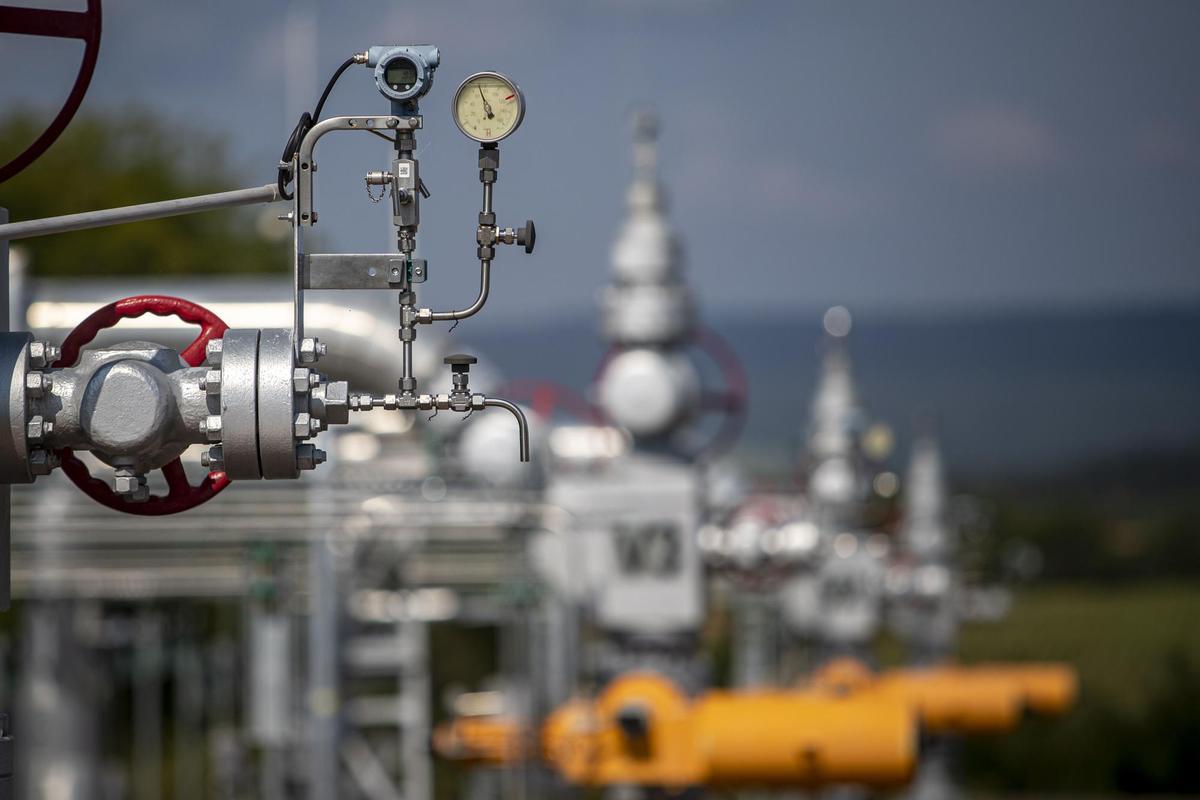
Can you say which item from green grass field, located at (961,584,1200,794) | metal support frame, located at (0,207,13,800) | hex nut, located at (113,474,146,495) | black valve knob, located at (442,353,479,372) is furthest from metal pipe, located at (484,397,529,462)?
green grass field, located at (961,584,1200,794)

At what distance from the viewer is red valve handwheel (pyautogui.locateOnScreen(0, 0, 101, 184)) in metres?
5.88

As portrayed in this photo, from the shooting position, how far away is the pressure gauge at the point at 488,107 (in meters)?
5.63

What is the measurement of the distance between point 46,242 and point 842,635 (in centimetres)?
1844

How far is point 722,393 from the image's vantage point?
506 inches

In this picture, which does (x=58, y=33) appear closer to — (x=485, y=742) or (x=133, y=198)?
(x=485, y=742)

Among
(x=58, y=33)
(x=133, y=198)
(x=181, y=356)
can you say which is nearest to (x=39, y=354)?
(x=181, y=356)

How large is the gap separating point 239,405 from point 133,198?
32.8 meters

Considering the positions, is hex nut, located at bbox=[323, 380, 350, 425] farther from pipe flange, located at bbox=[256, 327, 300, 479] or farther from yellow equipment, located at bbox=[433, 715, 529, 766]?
yellow equipment, located at bbox=[433, 715, 529, 766]

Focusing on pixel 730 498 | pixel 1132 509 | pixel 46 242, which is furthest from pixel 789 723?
pixel 1132 509

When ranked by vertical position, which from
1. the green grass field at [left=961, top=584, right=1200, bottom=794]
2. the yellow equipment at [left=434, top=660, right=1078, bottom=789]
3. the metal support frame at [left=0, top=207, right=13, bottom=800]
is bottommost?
the green grass field at [left=961, top=584, right=1200, bottom=794]

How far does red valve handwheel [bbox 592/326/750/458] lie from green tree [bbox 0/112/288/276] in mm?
21379

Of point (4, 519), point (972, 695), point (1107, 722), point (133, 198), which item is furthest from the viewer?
point (1107, 722)

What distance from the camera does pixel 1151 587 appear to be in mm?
67125

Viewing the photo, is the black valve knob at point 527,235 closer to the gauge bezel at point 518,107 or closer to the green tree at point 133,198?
the gauge bezel at point 518,107
